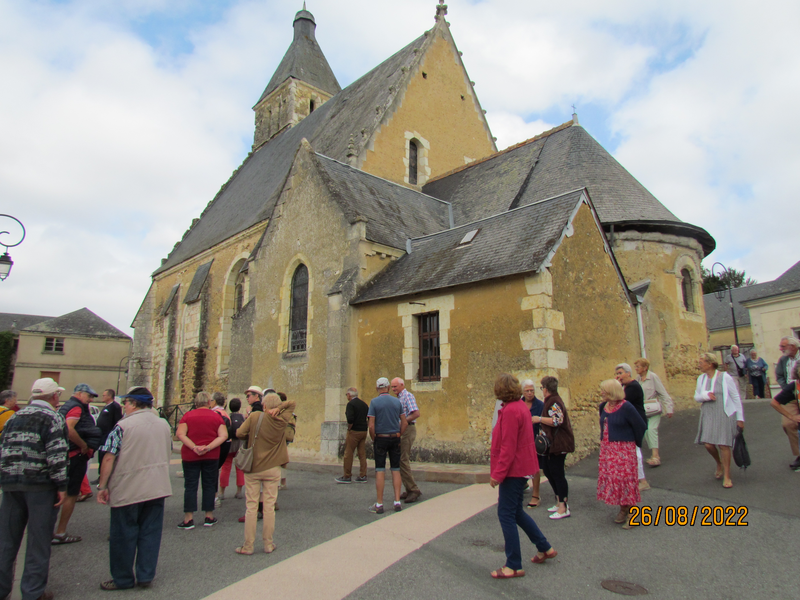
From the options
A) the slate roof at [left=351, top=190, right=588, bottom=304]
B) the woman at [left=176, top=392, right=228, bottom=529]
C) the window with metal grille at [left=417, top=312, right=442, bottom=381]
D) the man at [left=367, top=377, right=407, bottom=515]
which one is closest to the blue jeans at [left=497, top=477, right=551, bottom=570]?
the man at [left=367, top=377, right=407, bottom=515]

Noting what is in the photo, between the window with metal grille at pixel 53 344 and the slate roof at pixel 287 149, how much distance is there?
12115 mm

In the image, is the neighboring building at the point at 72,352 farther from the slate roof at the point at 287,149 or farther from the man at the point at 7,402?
the man at the point at 7,402

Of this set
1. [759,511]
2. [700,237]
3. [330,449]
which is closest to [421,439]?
[330,449]

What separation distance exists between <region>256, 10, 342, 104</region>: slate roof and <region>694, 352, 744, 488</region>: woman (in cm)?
2938

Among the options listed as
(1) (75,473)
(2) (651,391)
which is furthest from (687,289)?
(1) (75,473)

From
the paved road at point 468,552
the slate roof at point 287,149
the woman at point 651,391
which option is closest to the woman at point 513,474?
the paved road at point 468,552

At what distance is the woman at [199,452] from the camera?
5.91 meters

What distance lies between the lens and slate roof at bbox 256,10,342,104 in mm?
31297

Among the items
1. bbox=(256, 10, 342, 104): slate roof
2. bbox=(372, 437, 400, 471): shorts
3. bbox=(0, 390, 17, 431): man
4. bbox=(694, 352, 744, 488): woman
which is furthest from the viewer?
bbox=(256, 10, 342, 104): slate roof

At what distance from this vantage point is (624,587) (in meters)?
4.03

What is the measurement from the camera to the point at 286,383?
12.9 meters

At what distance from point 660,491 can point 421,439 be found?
4.51 metres

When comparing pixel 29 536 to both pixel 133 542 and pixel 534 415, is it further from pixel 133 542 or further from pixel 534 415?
pixel 534 415

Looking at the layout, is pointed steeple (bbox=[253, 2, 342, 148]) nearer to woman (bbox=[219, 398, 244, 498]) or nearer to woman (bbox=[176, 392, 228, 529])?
woman (bbox=[219, 398, 244, 498])
